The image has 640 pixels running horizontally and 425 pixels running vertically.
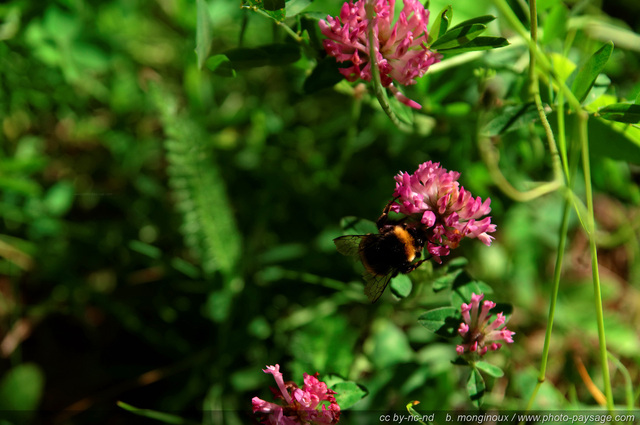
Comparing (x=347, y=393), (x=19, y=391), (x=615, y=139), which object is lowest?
(x=19, y=391)

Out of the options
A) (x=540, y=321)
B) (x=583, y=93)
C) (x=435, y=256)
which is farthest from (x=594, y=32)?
(x=435, y=256)

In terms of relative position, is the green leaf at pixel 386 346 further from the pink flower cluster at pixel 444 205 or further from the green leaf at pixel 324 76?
the green leaf at pixel 324 76

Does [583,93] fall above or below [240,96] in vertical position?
above

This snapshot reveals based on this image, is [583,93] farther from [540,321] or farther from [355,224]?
[540,321]

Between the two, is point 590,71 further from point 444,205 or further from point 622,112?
point 444,205

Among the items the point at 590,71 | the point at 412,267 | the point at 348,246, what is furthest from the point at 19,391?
the point at 590,71

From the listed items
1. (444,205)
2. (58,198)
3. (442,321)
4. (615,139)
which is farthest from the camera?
(58,198)
